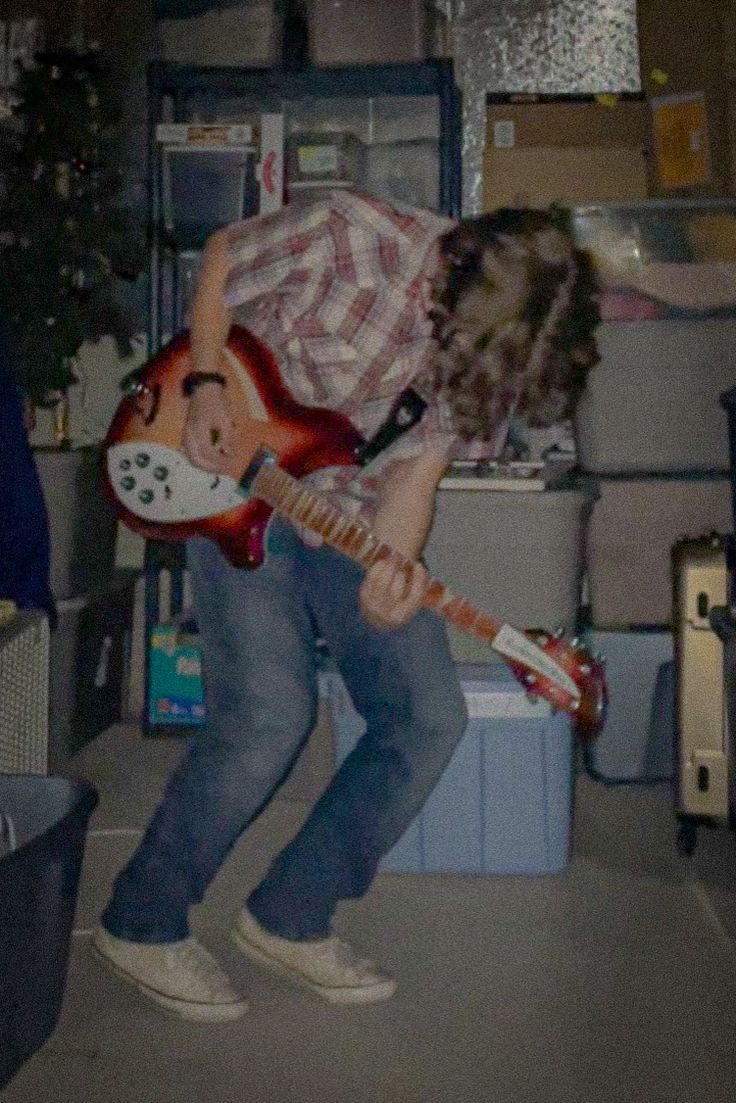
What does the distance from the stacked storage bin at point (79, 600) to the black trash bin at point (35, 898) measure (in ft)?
5.06

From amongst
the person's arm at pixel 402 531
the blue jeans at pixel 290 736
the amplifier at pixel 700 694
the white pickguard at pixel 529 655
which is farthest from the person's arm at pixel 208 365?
the amplifier at pixel 700 694

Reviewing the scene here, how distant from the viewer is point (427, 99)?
3.91 metres

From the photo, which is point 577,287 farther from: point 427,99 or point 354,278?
point 427,99

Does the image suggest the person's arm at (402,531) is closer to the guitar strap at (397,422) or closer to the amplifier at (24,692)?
the guitar strap at (397,422)

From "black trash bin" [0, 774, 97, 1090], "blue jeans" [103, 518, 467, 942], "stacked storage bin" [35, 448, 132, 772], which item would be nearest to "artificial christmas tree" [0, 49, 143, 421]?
"stacked storage bin" [35, 448, 132, 772]

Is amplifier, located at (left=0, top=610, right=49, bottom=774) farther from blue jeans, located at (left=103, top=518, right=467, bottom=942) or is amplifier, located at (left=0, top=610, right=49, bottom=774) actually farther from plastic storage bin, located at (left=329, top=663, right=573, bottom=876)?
plastic storage bin, located at (left=329, top=663, right=573, bottom=876)

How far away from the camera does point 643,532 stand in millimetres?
3184

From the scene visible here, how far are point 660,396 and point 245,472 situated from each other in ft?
4.26

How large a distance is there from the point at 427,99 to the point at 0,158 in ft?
3.59

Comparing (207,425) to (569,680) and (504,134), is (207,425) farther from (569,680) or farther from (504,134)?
(504,134)

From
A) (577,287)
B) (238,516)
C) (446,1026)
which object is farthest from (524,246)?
(446,1026)

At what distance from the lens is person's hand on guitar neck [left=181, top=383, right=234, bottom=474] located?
2.06m

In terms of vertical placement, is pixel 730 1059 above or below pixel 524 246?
below

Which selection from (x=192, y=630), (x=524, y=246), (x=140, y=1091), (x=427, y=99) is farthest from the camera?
(x=427, y=99)
